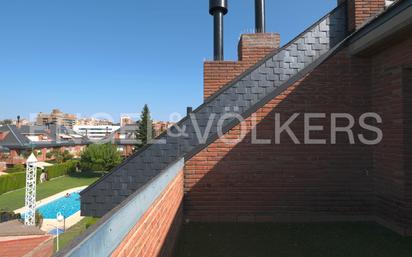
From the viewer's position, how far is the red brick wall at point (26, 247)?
1011cm

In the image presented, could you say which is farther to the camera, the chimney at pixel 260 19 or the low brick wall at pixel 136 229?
the chimney at pixel 260 19

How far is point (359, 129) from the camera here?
18.2 ft

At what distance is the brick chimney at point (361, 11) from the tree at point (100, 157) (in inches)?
1555

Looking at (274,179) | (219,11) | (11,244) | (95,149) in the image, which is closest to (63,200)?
(95,149)

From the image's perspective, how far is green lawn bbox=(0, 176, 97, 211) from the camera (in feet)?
84.0

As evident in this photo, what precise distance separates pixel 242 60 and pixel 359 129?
407 cm

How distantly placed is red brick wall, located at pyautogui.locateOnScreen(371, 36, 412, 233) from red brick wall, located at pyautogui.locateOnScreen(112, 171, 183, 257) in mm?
3829

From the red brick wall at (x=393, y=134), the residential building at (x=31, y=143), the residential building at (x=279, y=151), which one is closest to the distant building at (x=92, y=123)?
the residential building at (x=31, y=143)

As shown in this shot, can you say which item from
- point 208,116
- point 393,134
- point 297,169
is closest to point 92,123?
point 208,116

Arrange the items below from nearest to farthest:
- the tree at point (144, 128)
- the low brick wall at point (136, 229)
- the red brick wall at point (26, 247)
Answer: the low brick wall at point (136, 229), the red brick wall at point (26, 247), the tree at point (144, 128)

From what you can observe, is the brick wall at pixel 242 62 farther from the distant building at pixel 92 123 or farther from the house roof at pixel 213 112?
the distant building at pixel 92 123

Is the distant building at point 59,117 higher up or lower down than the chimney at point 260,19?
higher up

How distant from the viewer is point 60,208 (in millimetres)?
26219

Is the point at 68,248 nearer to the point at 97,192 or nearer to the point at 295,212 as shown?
the point at 97,192
